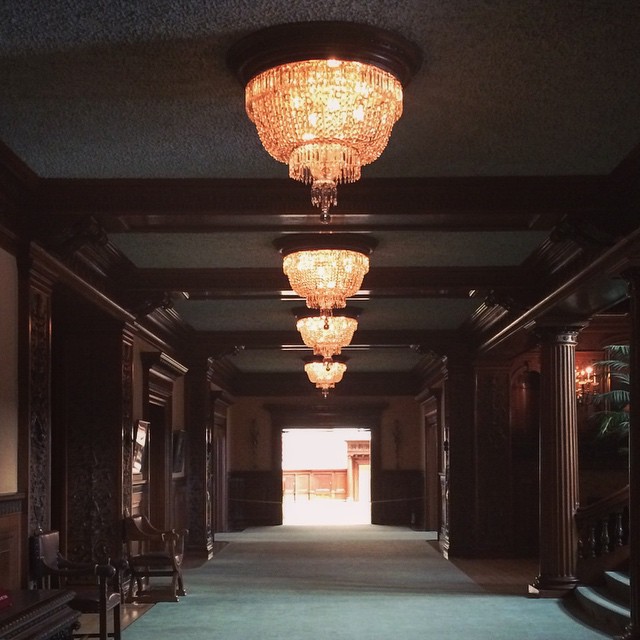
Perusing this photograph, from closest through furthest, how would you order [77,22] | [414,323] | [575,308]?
1. [77,22]
2. [575,308]
3. [414,323]

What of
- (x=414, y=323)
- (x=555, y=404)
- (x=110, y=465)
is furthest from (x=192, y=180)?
(x=414, y=323)

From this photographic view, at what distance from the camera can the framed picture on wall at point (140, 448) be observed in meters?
10.6

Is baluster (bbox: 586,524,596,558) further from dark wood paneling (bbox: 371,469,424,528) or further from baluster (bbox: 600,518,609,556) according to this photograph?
dark wood paneling (bbox: 371,469,424,528)

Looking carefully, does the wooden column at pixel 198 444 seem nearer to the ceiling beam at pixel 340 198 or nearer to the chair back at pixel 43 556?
the chair back at pixel 43 556

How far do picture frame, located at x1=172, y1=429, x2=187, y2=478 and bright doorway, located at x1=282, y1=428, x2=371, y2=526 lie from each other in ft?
49.6

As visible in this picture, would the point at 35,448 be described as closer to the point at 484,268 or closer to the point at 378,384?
the point at 484,268

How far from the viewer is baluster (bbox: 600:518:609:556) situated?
9625 millimetres

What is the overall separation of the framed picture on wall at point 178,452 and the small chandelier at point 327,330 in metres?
3.01

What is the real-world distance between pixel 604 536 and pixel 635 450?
307 cm

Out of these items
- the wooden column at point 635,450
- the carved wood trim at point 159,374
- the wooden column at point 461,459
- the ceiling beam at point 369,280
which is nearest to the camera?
the wooden column at point 635,450

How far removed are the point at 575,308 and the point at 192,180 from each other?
164 inches

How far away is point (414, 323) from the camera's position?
13.3 metres

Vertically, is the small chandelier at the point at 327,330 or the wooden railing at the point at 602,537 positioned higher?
the small chandelier at the point at 327,330

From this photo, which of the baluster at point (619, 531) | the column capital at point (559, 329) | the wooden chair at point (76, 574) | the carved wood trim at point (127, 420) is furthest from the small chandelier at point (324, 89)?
the baluster at point (619, 531)
